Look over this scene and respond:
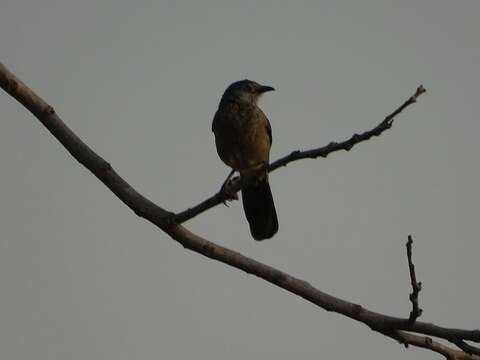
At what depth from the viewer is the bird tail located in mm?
6270

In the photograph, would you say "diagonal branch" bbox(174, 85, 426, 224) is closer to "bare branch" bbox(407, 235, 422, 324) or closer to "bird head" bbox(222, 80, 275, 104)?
"bare branch" bbox(407, 235, 422, 324)

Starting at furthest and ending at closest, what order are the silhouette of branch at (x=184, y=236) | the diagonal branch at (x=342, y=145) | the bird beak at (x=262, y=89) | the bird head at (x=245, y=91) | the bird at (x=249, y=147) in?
the bird beak at (x=262, y=89), the bird head at (x=245, y=91), the bird at (x=249, y=147), the silhouette of branch at (x=184, y=236), the diagonal branch at (x=342, y=145)

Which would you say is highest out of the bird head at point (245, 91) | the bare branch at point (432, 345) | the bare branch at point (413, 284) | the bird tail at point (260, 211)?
the bird head at point (245, 91)

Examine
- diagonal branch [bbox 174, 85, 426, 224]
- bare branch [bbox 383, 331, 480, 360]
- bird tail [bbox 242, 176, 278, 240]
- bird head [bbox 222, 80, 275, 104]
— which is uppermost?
bird head [bbox 222, 80, 275, 104]

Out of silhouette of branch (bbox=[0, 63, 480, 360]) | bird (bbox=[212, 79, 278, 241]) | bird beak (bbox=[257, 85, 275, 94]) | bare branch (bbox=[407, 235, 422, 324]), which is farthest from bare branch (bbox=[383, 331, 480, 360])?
bird beak (bbox=[257, 85, 275, 94])

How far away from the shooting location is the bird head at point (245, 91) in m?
6.90

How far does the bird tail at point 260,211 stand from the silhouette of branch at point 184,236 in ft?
8.80

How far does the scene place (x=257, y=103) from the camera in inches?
276

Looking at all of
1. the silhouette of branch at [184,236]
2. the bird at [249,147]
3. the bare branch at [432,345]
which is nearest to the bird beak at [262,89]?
the bird at [249,147]

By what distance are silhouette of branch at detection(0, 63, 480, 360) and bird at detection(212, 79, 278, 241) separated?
7.77 feet

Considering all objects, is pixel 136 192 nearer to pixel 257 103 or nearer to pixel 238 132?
pixel 238 132

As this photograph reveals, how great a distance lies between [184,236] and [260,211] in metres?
2.90

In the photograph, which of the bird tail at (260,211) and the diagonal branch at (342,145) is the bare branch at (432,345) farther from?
the bird tail at (260,211)

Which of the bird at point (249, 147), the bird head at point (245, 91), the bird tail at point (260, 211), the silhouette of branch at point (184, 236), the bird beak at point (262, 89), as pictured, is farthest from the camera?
the bird beak at point (262, 89)
